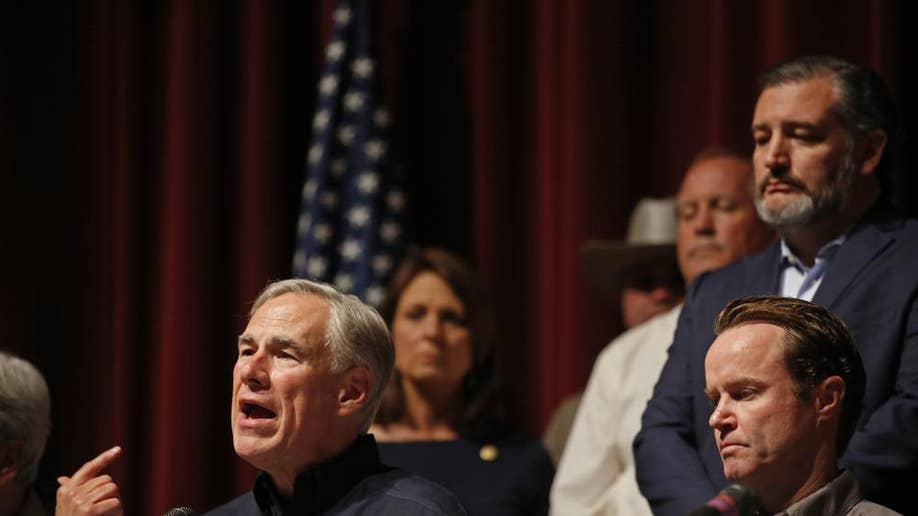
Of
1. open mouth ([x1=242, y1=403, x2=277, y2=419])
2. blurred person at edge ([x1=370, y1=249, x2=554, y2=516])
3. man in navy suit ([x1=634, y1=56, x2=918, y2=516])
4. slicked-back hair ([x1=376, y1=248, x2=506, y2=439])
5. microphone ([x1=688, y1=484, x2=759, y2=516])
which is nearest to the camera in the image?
microphone ([x1=688, y1=484, x2=759, y2=516])

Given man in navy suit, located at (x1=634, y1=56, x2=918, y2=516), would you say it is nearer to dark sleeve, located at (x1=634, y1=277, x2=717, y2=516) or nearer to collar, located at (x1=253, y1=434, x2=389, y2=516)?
dark sleeve, located at (x1=634, y1=277, x2=717, y2=516)

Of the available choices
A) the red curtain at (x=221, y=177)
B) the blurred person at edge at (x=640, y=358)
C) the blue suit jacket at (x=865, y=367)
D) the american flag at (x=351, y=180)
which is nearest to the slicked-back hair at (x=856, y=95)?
the blue suit jacket at (x=865, y=367)

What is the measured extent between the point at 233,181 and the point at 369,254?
1.99 feet

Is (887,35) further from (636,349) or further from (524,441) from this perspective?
(524,441)

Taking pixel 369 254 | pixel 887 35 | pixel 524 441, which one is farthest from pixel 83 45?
pixel 887 35

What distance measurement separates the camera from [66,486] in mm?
2688

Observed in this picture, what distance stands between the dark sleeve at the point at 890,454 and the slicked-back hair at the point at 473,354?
155cm

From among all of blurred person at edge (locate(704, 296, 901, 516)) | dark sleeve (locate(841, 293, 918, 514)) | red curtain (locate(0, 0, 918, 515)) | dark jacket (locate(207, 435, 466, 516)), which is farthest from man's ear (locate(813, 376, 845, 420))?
red curtain (locate(0, 0, 918, 515))

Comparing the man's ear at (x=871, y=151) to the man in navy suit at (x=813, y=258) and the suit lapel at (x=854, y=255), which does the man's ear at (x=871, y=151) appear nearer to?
the man in navy suit at (x=813, y=258)

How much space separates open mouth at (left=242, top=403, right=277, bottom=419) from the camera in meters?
2.73

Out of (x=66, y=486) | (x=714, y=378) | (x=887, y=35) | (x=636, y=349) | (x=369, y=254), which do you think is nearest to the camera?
(x=714, y=378)

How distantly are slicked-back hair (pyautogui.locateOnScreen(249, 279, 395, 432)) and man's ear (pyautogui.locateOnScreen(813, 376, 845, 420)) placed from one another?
0.89 m

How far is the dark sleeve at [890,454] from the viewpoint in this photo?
2725mm

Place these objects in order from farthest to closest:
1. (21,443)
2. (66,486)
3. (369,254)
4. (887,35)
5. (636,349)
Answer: (369,254)
(887,35)
(636,349)
(21,443)
(66,486)
